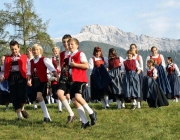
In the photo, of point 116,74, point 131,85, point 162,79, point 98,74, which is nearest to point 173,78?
point 162,79

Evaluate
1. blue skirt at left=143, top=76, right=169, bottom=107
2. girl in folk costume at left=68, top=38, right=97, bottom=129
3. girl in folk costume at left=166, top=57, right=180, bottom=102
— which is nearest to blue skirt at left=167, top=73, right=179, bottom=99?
girl in folk costume at left=166, top=57, right=180, bottom=102

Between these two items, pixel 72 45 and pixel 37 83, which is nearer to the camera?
pixel 72 45

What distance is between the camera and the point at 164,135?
20.5 ft

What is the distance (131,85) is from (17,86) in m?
3.87

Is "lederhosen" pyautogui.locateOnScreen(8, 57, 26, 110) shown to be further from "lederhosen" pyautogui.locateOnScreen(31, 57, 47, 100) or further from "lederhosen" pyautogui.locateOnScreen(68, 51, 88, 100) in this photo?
"lederhosen" pyautogui.locateOnScreen(68, 51, 88, 100)

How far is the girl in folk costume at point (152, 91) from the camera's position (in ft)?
34.6

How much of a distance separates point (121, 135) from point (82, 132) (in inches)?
32.2

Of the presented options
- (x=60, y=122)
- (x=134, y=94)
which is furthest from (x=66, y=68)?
(x=134, y=94)

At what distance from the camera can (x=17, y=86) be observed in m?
8.45

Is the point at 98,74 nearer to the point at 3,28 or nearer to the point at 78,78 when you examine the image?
the point at 78,78

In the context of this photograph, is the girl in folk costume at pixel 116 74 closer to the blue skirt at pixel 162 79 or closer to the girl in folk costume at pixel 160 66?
the girl in folk costume at pixel 160 66

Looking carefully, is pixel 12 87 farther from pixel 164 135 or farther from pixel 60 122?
pixel 164 135

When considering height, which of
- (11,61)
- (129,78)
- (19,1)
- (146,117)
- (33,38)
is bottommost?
(146,117)

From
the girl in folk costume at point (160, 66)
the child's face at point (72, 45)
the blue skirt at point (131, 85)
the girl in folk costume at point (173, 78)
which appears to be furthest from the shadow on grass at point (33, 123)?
the girl in folk costume at point (173, 78)
